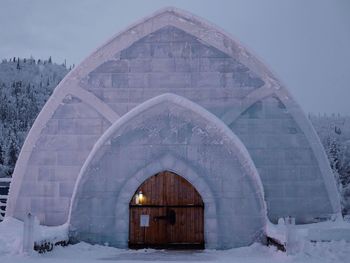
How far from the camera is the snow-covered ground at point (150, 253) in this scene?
9.31 metres

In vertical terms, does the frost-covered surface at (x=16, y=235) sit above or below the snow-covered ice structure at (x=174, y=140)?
below

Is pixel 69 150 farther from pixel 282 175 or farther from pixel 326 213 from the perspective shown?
pixel 326 213

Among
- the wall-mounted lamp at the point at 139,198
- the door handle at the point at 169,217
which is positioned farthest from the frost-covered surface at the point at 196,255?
the wall-mounted lamp at the point at 139,198

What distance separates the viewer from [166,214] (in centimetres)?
1261

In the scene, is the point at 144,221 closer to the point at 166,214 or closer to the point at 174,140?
the point at 166,214

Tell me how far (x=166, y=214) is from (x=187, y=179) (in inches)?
50.2

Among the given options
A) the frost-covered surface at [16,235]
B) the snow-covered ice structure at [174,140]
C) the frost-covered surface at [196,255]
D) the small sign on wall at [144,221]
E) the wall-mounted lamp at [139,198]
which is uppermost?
the snow-covered ice structure at [174,140]

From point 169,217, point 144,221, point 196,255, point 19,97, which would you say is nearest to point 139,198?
point 144,221

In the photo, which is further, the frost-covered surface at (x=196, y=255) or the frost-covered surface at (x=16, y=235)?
the frost-covered surface at (x=16, y=235)

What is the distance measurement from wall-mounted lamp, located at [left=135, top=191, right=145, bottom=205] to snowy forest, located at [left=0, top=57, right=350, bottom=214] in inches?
1473

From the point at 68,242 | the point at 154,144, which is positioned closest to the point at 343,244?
the point at 154,144

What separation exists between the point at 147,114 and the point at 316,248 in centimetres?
595

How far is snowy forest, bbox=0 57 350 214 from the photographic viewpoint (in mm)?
59666

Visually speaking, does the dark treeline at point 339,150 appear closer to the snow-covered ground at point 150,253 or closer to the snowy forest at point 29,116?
the snowy forest at point 29,116
